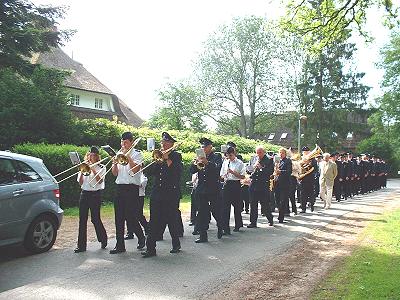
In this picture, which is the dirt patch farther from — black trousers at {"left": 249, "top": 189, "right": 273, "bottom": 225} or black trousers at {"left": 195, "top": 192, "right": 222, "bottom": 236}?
black trousers at {"left": 195, "top": 192, "right": 222, "bottom": 236}

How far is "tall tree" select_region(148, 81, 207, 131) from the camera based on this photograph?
4584 centimetres

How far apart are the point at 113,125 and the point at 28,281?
16807 millimetres

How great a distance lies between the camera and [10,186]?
24.8 ft

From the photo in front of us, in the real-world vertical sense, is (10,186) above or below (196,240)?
above

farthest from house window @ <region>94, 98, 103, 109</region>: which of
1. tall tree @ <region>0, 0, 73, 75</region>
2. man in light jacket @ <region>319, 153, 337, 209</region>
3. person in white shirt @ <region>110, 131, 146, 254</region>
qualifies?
person in white shirt @ <region>110, 131, 146, 254</region>

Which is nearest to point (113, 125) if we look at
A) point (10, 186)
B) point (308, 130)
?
point (10, 186)

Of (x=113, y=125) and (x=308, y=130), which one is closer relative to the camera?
(x=113, y=125)

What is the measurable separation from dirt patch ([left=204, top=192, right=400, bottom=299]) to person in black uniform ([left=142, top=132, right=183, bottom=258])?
191cm

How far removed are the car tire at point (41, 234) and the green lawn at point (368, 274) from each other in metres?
4.91

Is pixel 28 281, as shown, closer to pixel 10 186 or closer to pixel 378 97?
pixel 10 186

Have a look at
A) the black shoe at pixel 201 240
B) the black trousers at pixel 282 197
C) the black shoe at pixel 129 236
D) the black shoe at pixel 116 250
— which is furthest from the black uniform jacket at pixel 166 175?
the black trousers at pixel 282 197

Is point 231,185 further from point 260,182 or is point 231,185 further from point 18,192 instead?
point 18,192

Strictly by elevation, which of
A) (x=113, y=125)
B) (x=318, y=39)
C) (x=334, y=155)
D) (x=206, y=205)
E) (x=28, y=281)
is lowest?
(x=28, y=281)

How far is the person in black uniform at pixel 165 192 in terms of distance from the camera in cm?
816
